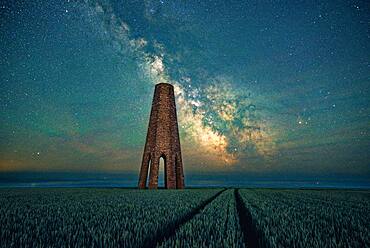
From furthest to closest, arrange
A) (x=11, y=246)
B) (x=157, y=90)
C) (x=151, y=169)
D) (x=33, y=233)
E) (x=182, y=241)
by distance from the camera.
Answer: (x=157, y=90)
(x=151, y=169)
(x=33, y=233)
(x=182, y=241)
(x=11, y=246)

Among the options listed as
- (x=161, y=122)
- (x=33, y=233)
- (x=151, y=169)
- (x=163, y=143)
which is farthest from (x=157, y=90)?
(x=33, y=233)

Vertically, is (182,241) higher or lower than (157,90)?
lower

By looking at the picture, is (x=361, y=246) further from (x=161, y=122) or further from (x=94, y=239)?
(x=161, y=122)

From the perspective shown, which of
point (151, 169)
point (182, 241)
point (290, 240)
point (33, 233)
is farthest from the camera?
point (151, 169)

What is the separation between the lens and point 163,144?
20.1 metres

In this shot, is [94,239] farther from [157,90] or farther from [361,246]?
[157,90]

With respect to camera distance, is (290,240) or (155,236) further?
(155,236)

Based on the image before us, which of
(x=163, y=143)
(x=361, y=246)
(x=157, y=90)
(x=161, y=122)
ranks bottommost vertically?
(x=361, y=246)

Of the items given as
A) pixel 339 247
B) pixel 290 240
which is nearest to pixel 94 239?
pixel 290 240

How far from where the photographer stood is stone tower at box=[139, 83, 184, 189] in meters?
19.7

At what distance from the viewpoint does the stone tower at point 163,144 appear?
64.7 feet

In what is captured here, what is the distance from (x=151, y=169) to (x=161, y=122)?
15.1ft

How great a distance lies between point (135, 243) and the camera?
6.88ft

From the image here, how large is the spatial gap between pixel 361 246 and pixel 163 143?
18439mm
